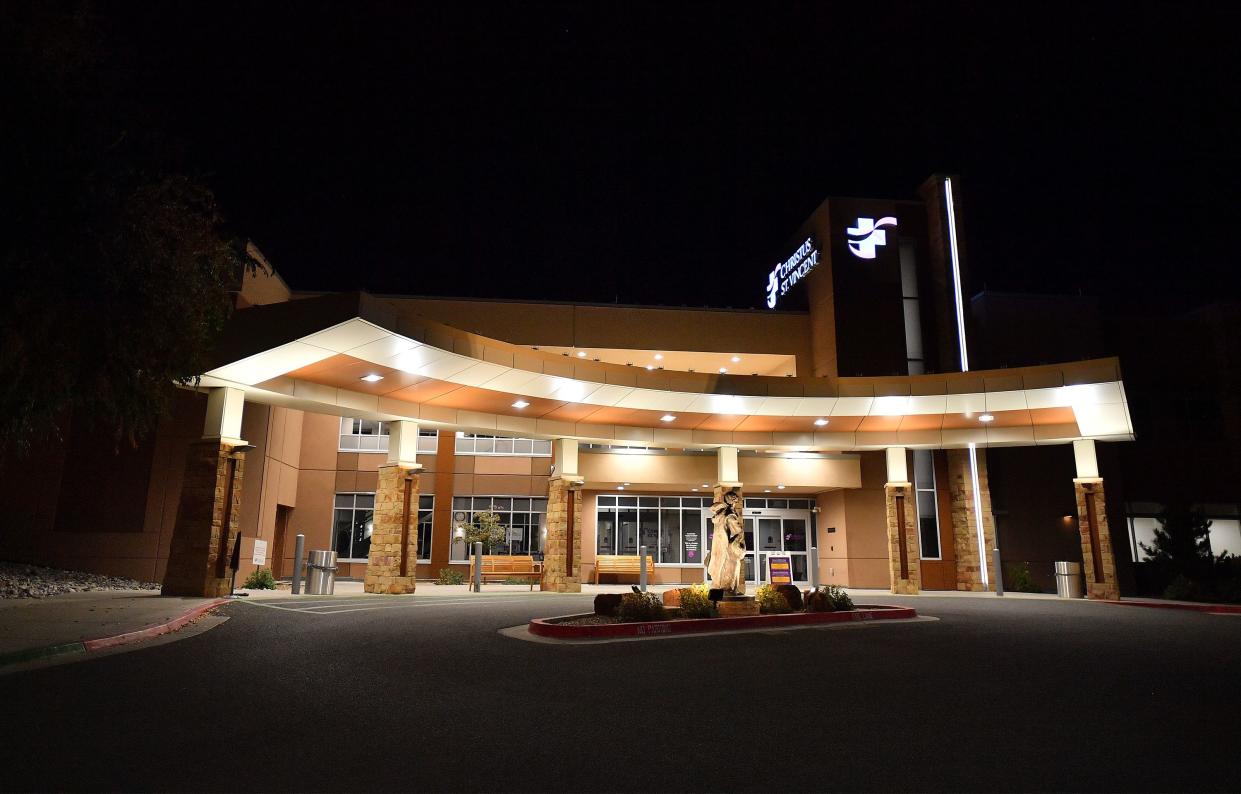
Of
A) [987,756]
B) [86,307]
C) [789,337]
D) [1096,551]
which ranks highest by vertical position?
[789,337]

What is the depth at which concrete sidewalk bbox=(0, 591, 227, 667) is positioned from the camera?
822cm

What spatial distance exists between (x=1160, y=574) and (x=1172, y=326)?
10.5 metres

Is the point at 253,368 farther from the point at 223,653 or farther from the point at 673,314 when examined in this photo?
the point at 673,314

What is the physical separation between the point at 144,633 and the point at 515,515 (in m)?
20.7

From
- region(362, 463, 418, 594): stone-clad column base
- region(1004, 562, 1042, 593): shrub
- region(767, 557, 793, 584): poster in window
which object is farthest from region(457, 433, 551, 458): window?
region(1004, 562, 1042, 593): shrub

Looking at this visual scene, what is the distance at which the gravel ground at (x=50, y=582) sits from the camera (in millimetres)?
15453

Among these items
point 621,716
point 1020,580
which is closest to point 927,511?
point 1020,580

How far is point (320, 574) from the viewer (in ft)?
61.4

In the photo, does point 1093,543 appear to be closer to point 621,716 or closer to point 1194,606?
point 1194,606

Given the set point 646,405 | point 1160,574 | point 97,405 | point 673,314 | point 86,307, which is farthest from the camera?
point 673,314

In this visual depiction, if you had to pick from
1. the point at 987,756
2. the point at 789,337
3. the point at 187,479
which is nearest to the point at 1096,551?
the point at 789,337

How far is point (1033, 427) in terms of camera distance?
75.3ft

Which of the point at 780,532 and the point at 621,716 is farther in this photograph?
the point at 780,532

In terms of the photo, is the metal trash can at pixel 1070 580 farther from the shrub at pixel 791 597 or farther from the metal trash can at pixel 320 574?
the metal trash can at pixel 320 574
